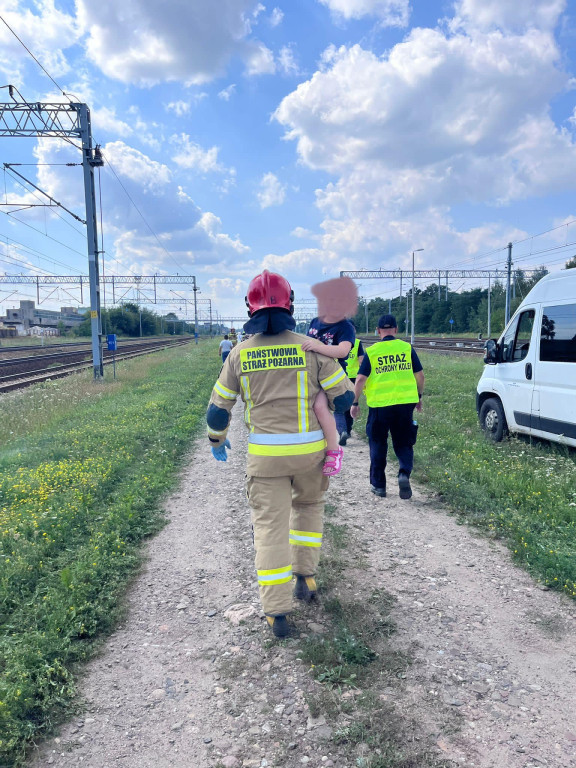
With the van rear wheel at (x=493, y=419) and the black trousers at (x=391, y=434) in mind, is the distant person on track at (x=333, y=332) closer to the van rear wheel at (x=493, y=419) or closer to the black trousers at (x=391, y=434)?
the black trousers at (x=391, y=434)

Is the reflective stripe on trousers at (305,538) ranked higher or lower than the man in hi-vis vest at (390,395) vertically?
lower

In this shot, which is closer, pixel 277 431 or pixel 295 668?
pixel 295 668

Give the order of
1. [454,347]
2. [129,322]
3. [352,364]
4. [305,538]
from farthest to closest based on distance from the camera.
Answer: [129,322], [454,347], [352,364], [305,538]

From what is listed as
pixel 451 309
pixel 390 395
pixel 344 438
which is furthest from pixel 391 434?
pixel 451 309

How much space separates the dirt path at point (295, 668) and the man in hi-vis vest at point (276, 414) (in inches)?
20.6

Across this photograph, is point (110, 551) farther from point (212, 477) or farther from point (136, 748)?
point (212, 477)

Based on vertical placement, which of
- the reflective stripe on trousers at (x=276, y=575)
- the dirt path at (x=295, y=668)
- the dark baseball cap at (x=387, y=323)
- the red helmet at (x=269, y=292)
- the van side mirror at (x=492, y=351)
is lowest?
the dirt path at (x=295, y=668)

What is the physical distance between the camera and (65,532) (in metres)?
4.78

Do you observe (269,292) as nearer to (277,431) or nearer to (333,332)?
(277,431)

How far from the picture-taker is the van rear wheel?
8016 millimetres

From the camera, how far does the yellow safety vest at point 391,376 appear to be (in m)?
5.61

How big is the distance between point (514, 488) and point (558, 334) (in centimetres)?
238

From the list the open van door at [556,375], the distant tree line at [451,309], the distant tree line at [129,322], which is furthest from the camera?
the distant tree line at [129,322]

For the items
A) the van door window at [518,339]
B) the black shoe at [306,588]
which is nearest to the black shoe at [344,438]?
the van door window at [518,339]
